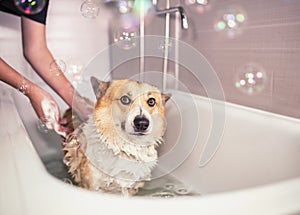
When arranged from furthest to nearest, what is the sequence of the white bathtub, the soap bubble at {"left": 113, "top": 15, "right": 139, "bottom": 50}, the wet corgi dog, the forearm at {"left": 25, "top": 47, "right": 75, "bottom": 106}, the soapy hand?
1. the soap bubble at {"left": 113, "top": 15, "right": 139, "bottom": 50}
2. the forearm at {"left": 25, "top": 47, "right": 75, "bottom": 106}
3. the soapy hand
4. the wet corgi dog
5. the white bathtub

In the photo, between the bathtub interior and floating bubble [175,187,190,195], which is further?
floating bubble [175,187,190,195]

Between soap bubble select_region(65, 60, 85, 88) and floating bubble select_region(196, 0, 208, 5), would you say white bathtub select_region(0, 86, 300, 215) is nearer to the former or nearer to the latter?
floating bubble select_region(196, 0, 208, 5)

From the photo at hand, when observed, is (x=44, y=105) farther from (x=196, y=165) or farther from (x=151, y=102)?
(x=196, y=165)

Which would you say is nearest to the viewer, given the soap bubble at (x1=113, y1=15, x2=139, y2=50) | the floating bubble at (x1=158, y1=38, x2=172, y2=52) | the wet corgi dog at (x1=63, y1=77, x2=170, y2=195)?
the wet corgi dog at (x1=63, y1=77, x2=170, y2=195)

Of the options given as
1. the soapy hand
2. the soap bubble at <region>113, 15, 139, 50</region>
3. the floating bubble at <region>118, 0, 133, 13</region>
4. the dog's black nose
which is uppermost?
the floating bubble at <region>118, 0, 133, 13</region>

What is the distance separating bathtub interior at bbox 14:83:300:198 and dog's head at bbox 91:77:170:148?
0.19 metres

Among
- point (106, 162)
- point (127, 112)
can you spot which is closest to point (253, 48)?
point (127, 112)

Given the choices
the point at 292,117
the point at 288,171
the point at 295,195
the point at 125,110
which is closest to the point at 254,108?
the point at 292,117

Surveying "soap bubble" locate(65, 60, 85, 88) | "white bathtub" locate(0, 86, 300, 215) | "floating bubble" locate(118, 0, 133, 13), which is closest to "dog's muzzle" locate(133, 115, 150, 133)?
"white bathtub" locate(0, 86, 300, 215)

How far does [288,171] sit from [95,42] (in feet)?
4.47

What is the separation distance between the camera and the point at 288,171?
76 centimetres

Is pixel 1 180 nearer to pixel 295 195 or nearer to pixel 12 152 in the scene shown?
pixel 12 152

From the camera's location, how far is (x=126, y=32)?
1.79m

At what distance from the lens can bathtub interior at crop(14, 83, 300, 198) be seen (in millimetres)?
806
